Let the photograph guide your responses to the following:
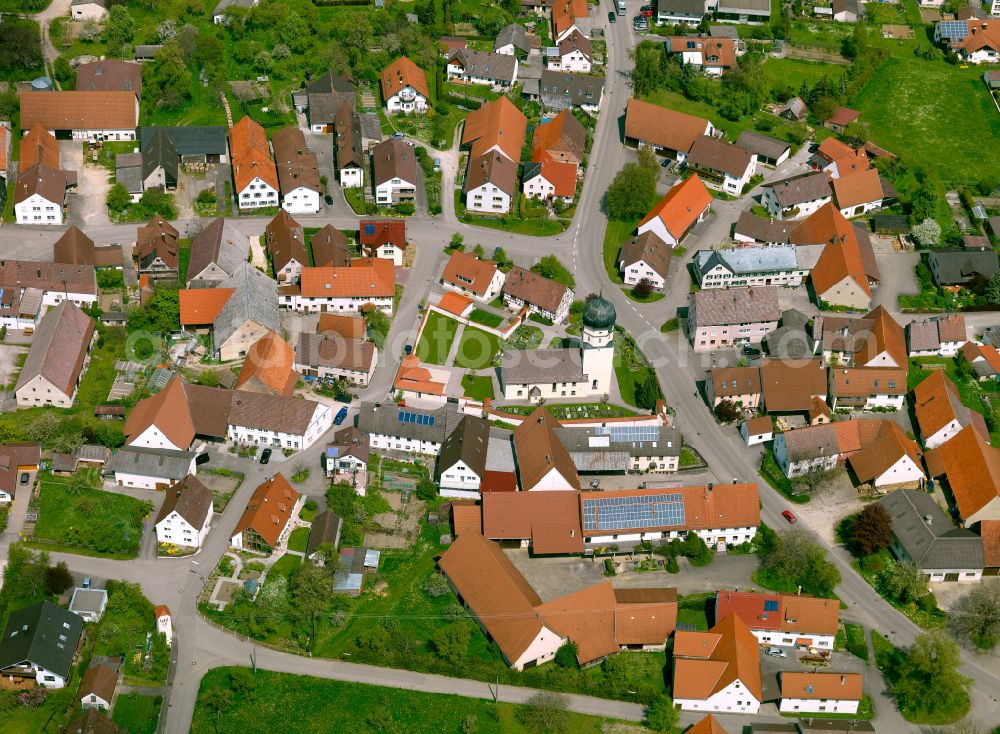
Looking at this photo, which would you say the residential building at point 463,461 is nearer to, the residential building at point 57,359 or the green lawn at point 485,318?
the green lawn at point 485,318

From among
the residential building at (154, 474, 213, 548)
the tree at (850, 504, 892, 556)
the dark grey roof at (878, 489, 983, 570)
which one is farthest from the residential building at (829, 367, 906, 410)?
the residential building at (154, 474, 213, 548)

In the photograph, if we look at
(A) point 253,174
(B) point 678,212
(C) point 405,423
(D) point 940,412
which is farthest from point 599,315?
(A) point 253,174

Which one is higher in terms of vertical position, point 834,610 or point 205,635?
point 834,610

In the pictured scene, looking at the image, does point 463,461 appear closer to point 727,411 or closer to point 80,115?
point 727,411

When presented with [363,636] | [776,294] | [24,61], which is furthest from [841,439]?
[24,61]

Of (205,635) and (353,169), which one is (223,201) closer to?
(353,169)

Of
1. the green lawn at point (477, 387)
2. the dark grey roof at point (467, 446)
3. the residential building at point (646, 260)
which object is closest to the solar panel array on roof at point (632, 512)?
the dark grey roof at point (467, 446)
